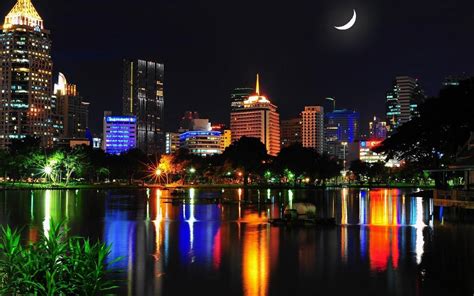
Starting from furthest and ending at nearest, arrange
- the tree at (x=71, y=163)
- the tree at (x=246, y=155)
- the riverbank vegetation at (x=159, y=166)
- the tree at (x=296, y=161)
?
the tree at (x=296, y=161) < the tree at (x=246, y=155) < the riverbank vegetation at (x=159, y=166) < the tree at (x=71, y=163)

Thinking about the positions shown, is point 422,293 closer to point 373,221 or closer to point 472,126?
point 373,221

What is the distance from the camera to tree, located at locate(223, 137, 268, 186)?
461 feet

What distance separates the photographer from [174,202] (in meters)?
58.9

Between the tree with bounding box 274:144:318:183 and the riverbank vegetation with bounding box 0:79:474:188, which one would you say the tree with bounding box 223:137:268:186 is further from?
the tree with bounding box 274:144:318:183

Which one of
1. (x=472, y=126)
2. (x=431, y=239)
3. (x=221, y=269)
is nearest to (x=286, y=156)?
(x=472, y=126)

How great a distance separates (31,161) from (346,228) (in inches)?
3700

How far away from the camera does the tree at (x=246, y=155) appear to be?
14038 centimetres

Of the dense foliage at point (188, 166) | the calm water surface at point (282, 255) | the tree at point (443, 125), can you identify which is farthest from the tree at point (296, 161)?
the calm water surface at point (282, 255)

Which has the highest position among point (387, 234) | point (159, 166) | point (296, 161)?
point (296, 161)

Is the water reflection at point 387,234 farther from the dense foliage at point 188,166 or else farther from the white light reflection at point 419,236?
the dense foliage at point 188,166

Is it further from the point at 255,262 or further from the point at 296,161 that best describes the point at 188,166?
the point at 255,262

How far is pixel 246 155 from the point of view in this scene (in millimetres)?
140375

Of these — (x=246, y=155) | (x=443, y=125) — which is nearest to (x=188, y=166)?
(x=246, y=155)

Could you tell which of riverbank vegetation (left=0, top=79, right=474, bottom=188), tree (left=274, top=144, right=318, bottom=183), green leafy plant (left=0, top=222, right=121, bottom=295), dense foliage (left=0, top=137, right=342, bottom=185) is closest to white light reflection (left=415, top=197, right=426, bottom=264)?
green leafy plant (left=0, top=222, right=121, bottom=295)
